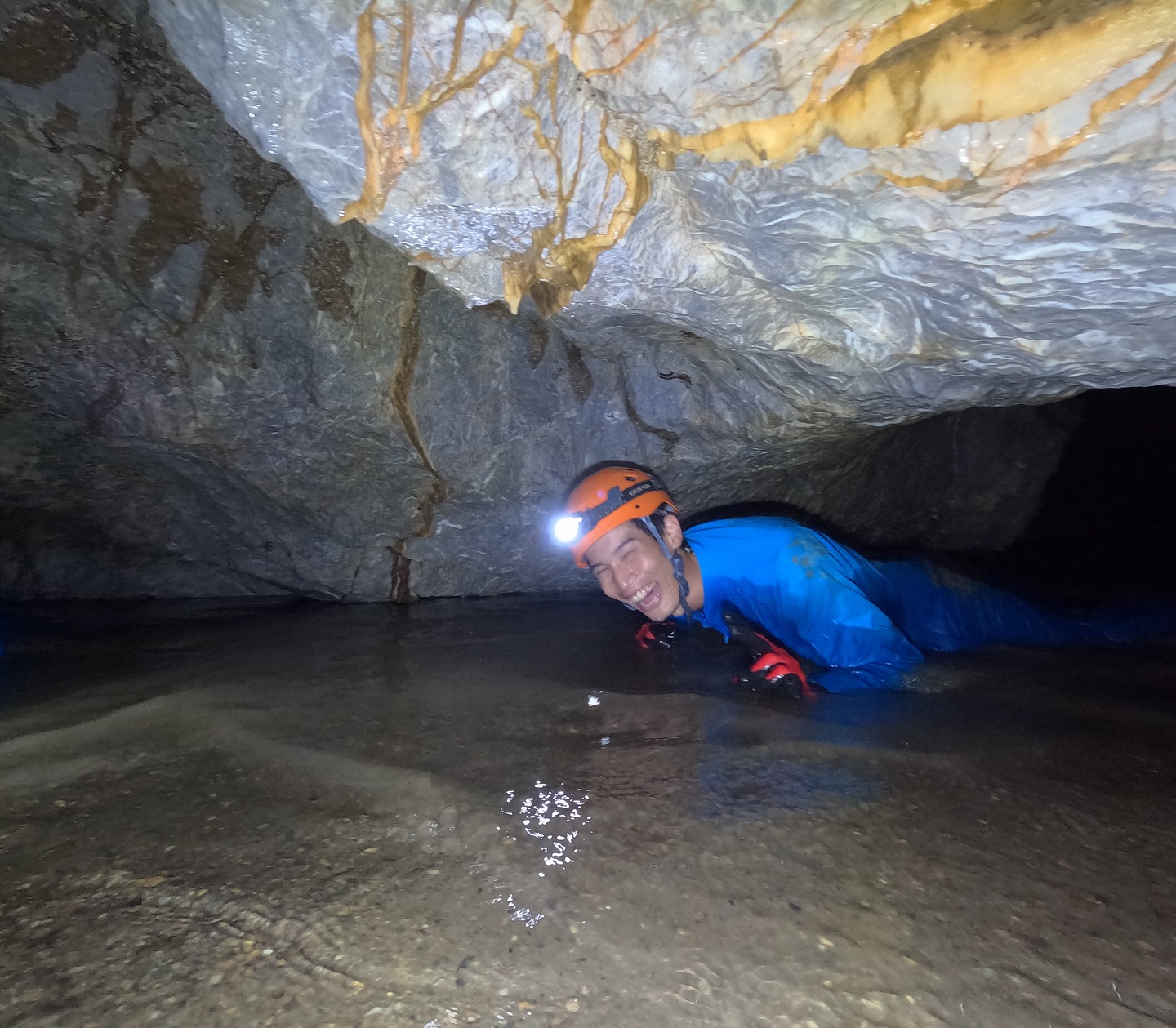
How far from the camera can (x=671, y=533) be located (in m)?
3.29

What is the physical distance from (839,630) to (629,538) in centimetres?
97

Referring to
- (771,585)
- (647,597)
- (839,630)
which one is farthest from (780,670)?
(647,597)

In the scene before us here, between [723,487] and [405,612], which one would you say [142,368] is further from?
[723,487]

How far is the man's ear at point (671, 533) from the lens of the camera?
328 centimetres

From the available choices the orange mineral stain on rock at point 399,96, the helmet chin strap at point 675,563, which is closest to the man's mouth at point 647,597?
the helmet chin strap at point 675,563

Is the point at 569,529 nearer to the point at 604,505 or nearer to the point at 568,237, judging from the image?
the point at 604,505

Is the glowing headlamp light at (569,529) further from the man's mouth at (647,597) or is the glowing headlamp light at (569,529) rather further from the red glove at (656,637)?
the red glove at (656,637)

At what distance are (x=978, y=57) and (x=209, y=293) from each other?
2910mm

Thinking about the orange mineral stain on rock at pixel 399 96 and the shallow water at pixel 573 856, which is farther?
the orange mineral stain on rock at pixel 399 96

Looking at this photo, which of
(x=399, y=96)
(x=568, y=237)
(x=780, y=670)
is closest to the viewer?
(x=399, y=96)

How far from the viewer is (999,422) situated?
5578 millimetres

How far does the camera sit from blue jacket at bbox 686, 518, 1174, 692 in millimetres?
2836

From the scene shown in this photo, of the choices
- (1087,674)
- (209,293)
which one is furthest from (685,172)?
(1087,674)

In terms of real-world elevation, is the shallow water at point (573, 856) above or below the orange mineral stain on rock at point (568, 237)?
below
